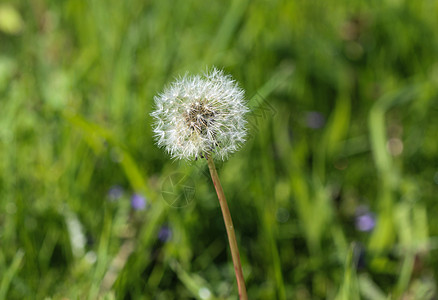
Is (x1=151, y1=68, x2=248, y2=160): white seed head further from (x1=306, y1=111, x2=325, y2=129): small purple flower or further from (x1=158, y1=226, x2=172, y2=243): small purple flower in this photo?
(x1=306, y1=111, x2=325, y2=129): small purple flower

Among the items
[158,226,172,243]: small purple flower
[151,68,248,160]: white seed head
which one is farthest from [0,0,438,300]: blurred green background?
[151,68,248,160]: white seed head

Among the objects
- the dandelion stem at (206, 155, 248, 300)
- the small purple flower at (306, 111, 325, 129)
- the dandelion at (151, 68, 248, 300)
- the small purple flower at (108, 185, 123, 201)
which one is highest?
the small purple flower at (306, 111, 325, 129)

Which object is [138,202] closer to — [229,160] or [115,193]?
[115,193]

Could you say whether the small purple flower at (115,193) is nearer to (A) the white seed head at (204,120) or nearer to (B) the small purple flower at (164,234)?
(B) the small purple flower at (164,234)

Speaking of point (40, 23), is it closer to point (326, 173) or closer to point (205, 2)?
point (205, 2)

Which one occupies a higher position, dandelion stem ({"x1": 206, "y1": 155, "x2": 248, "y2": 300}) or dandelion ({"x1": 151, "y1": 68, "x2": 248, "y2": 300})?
dandelion ({"x1": 151, "y1": 68, "x2": 248, "y2": 300})

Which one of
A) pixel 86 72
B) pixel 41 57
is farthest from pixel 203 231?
pixel 41 57

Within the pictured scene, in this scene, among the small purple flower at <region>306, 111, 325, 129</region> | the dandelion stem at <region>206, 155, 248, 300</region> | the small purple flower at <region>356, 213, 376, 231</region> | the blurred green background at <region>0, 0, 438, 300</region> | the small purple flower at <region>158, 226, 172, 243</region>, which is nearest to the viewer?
the dandelion stem at <region>206, 155, 248, 300</region>

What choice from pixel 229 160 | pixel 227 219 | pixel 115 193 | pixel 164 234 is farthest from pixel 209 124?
pixel 229 160
